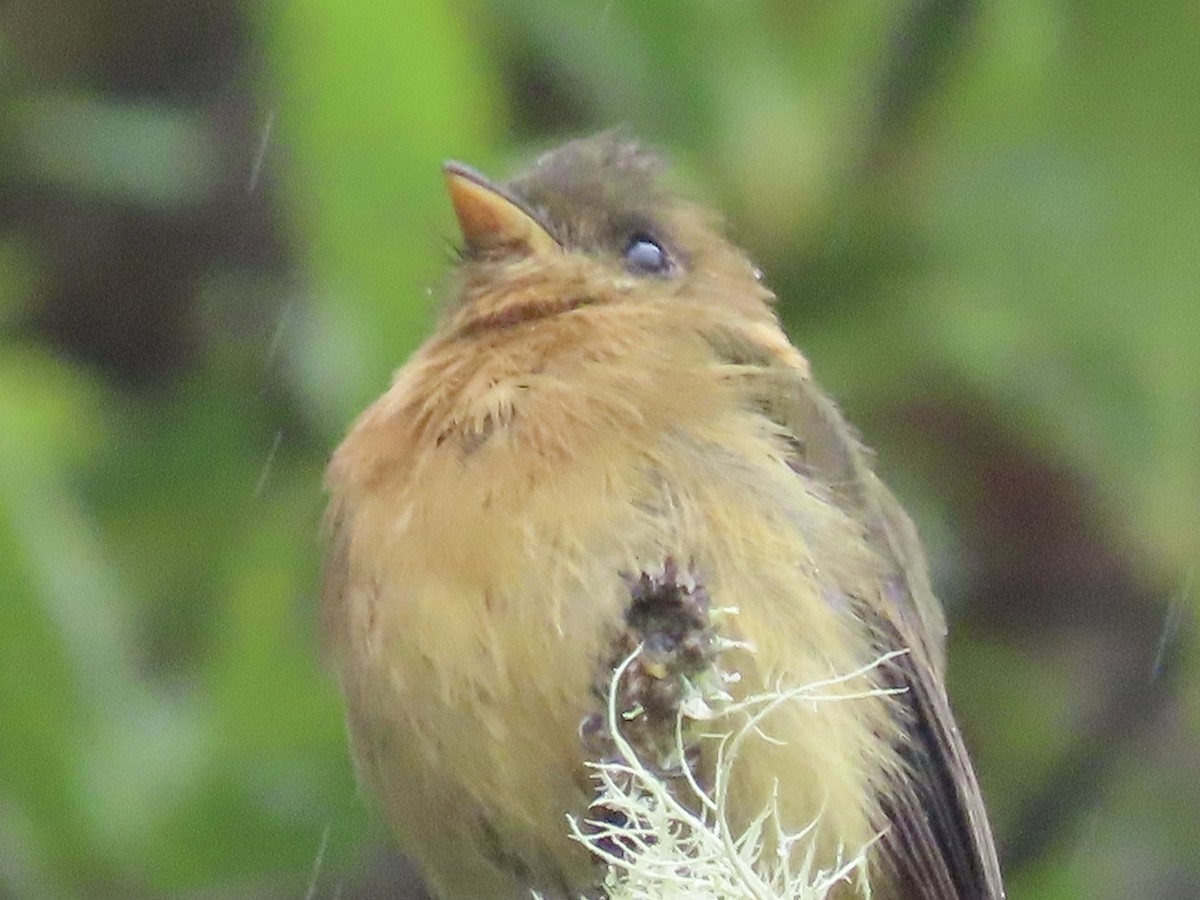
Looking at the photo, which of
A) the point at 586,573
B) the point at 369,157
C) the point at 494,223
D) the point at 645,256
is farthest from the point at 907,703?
the point at 369,157

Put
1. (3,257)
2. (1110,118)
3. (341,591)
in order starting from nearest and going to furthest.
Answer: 1. (341,591)
2. (1110,118)
3. (3,257)

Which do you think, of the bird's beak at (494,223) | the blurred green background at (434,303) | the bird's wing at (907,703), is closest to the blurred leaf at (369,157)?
the blurred green background at (434,303)

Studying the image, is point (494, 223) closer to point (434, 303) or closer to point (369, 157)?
point (434, 303)

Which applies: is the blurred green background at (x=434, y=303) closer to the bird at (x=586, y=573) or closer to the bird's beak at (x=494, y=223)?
the bird's beak at (x=494, y=223)

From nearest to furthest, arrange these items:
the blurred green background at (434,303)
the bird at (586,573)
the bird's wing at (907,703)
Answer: the bird at (586,573) < the bird's wing at (907,703) < the blurred green background at (434,303)

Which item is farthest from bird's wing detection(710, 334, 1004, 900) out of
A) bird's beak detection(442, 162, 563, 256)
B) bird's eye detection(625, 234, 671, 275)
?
bird's beak detection(442, 162, 563, 256)

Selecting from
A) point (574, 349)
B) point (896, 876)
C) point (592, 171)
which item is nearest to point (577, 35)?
point (592, 171)

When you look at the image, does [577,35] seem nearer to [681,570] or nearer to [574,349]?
[574,349]
